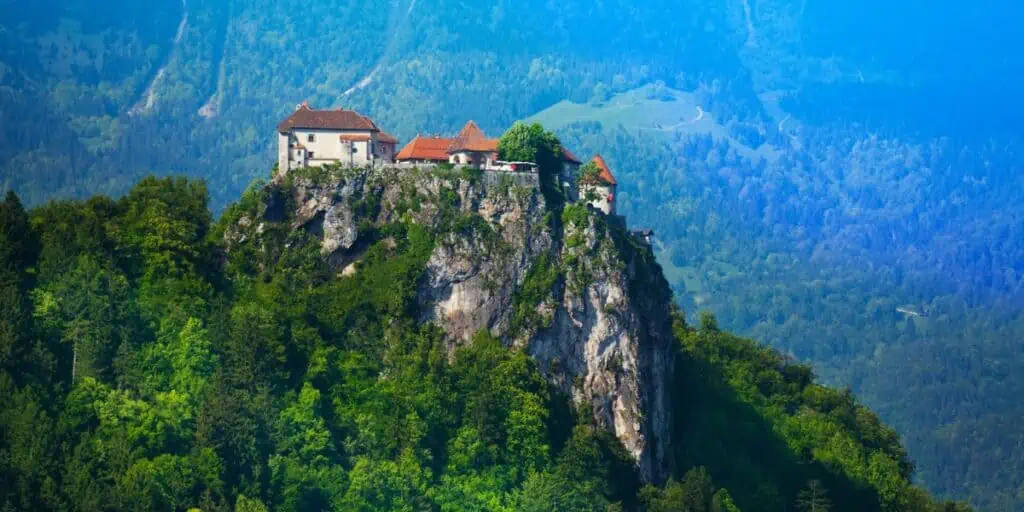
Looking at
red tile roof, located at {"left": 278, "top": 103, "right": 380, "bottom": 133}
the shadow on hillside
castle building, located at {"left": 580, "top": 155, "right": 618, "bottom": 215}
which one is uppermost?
red tile roof, located at {"left": 278, "top": 103, "right": 380, "bottom": 133}

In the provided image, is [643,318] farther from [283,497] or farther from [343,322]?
Answer: [283,497]

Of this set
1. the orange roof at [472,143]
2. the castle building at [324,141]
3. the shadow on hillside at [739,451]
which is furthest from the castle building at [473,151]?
the shadow on hillside at [739,451]

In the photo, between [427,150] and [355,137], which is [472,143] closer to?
[427,150]

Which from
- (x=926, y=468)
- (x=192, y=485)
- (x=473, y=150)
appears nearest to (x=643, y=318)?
(x=473, y=150)

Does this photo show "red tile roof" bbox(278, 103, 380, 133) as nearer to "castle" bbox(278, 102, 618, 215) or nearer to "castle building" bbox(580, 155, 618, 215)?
"castle" bbox(278, 102, 618, 215)

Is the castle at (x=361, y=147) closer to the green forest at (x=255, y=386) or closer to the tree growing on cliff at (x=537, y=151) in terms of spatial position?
the tree growing on cliff at (x=537, y=151)

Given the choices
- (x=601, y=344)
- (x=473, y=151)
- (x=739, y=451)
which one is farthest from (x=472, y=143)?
(x=739, y=451)

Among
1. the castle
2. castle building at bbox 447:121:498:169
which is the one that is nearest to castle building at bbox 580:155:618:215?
the castle
